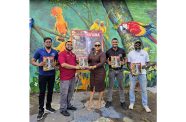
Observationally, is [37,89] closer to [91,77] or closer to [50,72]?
[50,72]

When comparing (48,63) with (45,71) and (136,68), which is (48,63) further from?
(136,68)

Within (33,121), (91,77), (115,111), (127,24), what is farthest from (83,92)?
(127,24)

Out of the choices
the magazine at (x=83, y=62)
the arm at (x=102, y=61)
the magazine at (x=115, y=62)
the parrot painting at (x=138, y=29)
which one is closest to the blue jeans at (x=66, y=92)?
the magazine at (x=83, y=62)

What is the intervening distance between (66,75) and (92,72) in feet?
1.54

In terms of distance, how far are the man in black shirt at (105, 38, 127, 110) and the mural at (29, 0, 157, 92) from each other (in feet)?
0.29

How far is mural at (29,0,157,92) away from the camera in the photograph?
220 inches

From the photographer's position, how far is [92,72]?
561cm

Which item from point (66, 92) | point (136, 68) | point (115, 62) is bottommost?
point (66, 92)

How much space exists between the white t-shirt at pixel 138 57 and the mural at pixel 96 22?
0.31 ft

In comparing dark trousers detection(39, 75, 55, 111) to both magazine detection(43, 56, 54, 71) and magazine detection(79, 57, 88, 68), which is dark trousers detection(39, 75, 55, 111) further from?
magazine detection(79, 57, 88, 68)

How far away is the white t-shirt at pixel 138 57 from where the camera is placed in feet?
18.5

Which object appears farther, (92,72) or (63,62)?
(92,72)

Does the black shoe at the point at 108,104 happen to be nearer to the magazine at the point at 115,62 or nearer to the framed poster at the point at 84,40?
the magazine at the point at 115,62

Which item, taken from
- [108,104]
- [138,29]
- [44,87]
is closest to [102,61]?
[108,104]
